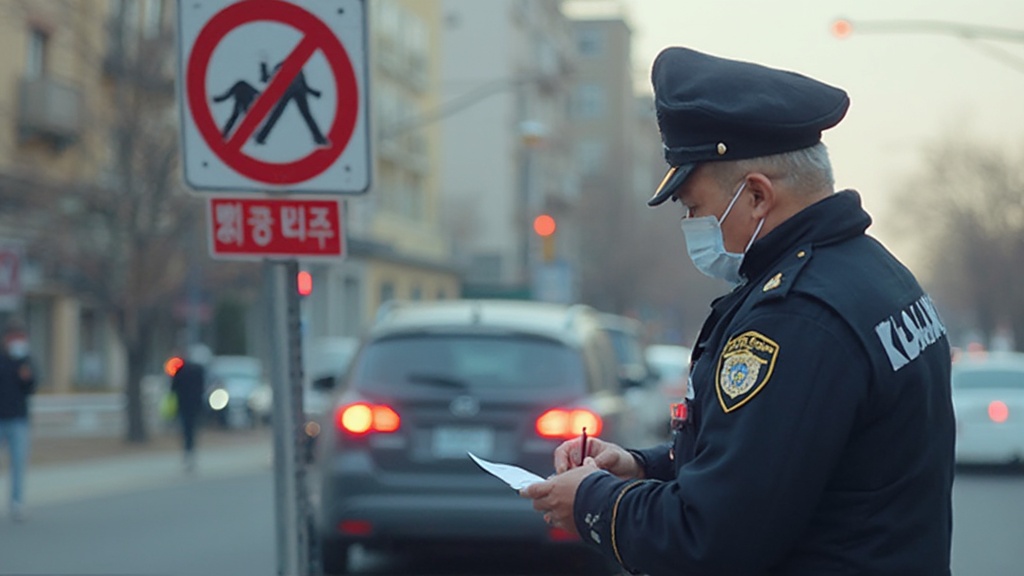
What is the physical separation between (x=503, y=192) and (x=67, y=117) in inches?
1504

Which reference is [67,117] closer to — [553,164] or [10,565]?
[10,565]

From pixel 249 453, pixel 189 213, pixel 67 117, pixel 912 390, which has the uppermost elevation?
pixel 67 117

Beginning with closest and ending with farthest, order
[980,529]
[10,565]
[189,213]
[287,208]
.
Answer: [287,208], [10,565], [980,529], [189,213]

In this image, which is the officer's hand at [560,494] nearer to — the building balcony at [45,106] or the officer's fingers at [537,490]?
the officer's fingers at [537,490]

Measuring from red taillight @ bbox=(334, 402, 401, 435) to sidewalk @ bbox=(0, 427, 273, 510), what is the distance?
6.96 metres

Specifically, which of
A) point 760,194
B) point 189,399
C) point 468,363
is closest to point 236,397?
point 189,399

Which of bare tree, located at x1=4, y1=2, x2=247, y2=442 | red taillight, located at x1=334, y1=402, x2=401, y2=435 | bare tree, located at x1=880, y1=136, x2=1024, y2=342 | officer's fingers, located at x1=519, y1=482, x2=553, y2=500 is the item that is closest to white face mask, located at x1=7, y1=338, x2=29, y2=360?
red taillight, located at x1=334, y1=402, x2=401, y2=435

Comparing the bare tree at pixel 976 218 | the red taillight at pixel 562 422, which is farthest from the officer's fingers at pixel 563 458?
the bare tree at pixel 976 218

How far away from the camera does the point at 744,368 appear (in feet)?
8.35

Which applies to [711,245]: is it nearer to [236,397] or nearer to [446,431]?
[446,431]

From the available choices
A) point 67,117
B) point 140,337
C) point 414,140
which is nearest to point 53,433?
point 140,337

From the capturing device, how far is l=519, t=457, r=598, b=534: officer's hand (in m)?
2.86

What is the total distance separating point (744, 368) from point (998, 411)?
18396 millimetres

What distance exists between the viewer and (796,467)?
8.11 feet
